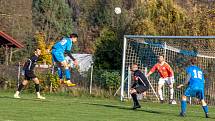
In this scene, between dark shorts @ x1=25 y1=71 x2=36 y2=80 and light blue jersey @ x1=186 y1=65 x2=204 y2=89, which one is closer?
light blue jersey @ x1=186 y1=65 x2=204 y2=89

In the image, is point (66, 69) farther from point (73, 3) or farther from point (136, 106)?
point (73, 3)

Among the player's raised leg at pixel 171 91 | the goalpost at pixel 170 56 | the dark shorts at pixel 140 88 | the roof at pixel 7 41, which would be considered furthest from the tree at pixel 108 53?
the dark shorts at pixel 140 88

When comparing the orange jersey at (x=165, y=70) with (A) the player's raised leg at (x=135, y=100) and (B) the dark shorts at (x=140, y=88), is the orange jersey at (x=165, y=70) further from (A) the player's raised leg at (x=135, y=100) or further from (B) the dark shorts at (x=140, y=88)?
(A) the player's raised leg at (x=135, y=100)

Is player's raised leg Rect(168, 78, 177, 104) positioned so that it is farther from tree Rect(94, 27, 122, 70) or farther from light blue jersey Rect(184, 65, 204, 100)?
tree Rect(94, 27, 122, 70)

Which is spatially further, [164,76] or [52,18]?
[52,18]

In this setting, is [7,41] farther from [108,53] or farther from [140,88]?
[140,88]

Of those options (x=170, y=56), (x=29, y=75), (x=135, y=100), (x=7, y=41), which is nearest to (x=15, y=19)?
(x=7, y=41)

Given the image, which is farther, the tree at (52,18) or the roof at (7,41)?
the tree at (52,18)

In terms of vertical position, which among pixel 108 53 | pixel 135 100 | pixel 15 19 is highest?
pixel 15 19

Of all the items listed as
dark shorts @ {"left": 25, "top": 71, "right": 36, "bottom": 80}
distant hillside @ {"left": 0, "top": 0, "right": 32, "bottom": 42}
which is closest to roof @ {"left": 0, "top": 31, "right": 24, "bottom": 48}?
distant hillside @ {"left": 0, "top": 0, "right": 32, "bottom": 42}

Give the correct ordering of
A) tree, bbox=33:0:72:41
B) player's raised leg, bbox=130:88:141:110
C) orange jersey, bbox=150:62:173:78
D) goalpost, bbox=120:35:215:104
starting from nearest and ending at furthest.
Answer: player's raised leg, bbox=130:88:141:110 < orange jersey, bbox=150:62:173:78 < goalpost, bbox=120:35:215:104 < tree, bbox=33:0:72:41

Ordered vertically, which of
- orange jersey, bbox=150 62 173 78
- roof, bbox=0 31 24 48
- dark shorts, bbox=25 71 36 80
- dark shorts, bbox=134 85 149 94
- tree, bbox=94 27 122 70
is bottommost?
dark shorts, bbox=134 85 149 94

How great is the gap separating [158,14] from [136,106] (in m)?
21.6

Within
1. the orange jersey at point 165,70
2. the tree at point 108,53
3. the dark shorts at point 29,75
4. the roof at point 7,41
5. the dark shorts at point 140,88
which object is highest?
the roof at point 7,41
